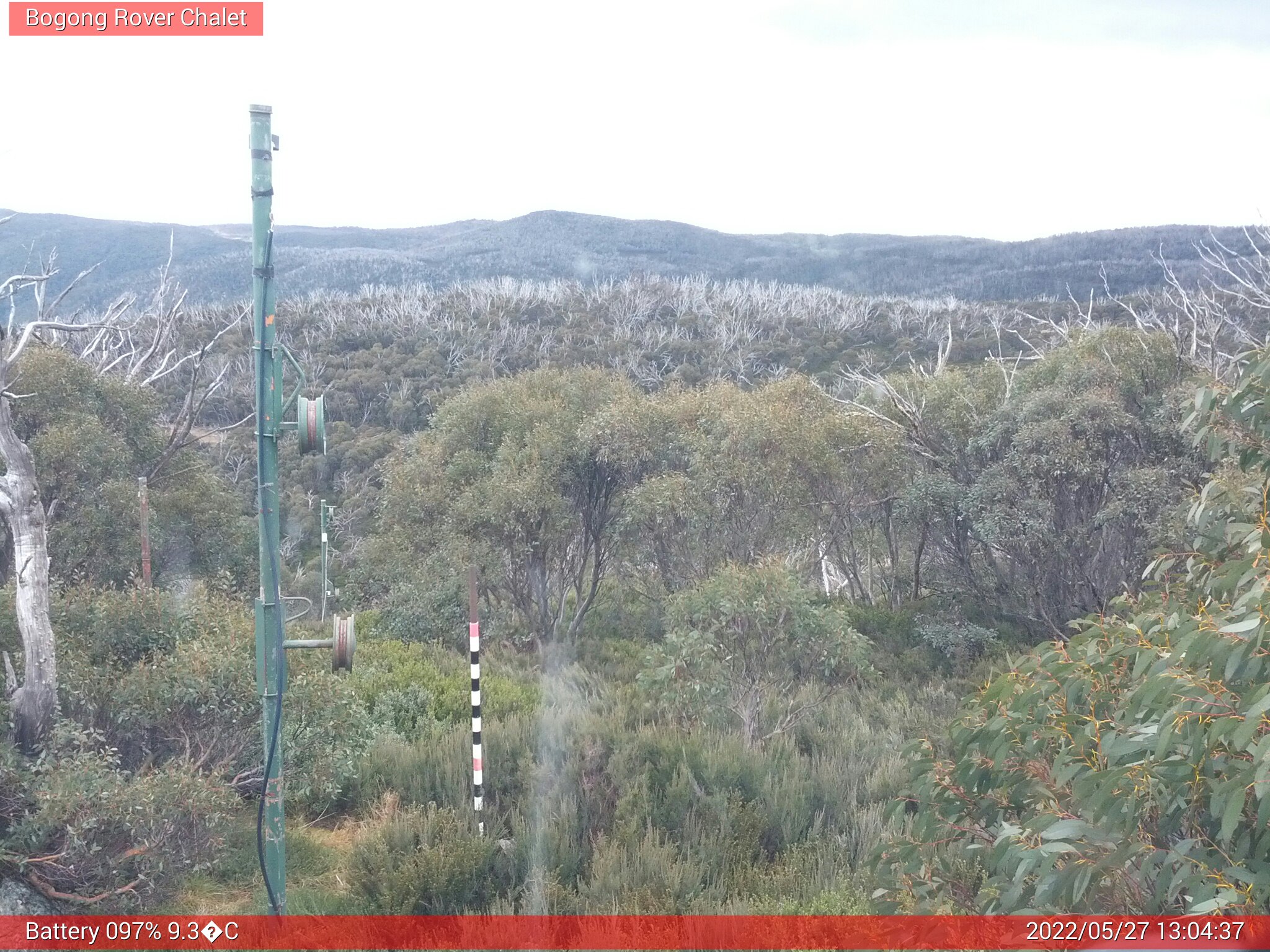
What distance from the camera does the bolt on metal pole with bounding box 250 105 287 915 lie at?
445 centimetres

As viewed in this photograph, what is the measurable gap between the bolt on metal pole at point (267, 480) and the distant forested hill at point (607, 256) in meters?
31.1

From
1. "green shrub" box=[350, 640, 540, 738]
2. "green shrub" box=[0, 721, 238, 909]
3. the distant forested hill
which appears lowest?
"green shrub" box=[350, 640, 540, 738]

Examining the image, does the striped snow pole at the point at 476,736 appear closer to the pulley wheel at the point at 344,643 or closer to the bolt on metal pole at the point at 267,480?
the bolt on metal pole at the point at 267,480

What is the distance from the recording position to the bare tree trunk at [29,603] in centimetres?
569

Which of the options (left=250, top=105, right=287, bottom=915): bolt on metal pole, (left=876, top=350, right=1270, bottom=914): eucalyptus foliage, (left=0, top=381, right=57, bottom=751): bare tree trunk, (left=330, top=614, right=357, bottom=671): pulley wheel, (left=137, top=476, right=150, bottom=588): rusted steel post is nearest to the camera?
(left=876, top=350, right=1270, bottom=914): eucalyptus foliage

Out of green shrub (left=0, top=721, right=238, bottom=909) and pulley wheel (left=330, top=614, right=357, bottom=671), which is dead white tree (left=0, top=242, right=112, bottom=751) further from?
pulley wheel (left=330, top=614, right=357, bottom=671)

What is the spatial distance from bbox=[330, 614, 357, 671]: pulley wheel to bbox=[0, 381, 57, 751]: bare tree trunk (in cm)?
230

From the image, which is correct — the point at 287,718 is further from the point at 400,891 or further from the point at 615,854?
the point at 615,854

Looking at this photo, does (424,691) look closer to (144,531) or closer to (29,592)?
(144,531)

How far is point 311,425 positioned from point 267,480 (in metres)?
0.36

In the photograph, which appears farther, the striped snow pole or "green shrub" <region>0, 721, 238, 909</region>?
the striped snow pole

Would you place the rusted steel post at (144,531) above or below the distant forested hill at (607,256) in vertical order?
below

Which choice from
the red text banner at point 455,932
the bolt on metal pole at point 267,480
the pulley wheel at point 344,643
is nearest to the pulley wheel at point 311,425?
the bolt on metal pole at point 267,480

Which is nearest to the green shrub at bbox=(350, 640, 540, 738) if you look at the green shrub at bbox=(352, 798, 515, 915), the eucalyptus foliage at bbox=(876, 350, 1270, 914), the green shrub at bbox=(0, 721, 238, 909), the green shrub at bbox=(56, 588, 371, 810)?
the green shrub at bbox=(56, 588, 371, 810)
